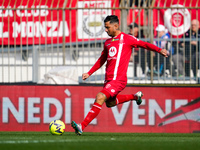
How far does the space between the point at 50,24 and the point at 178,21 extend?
2.99 m

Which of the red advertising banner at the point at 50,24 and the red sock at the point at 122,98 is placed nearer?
the red sock at the point at 122,98

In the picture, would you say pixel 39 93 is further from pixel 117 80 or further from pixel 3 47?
pixel 117 80

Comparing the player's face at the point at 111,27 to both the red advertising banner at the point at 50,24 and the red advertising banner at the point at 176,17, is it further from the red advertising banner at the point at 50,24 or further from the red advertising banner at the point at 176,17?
the red advertising banner at the point at 176,17

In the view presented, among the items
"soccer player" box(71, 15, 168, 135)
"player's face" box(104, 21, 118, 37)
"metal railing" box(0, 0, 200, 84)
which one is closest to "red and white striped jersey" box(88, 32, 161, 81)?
"soccer player" box(71, 15, 168, 135)

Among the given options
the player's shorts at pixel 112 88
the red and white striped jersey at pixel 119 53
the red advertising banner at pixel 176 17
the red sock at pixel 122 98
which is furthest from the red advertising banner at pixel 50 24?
the player's shorts at pixel 112 88

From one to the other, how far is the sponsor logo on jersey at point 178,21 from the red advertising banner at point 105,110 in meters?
1.37

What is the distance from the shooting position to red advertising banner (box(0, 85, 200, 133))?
11000 mm

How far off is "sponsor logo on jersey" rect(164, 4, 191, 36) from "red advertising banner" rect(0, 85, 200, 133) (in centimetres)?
137

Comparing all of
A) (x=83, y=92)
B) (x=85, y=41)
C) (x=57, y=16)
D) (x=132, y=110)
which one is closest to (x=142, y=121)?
(x=132, y=110)

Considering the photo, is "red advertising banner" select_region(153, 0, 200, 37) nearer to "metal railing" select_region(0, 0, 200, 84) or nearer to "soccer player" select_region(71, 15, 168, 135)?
"metal railing" select_region(0, 0, 200, 84)

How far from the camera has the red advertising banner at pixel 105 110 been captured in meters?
11.0

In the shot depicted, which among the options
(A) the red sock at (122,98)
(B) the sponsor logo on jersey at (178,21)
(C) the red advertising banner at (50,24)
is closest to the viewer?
(A) the red sock at (122,98)

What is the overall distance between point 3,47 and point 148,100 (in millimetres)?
3640

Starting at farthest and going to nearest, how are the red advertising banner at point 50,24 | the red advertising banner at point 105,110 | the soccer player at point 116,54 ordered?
the red advertising banner at point 50,24
the red advertising banner at point 105,110
the soccer player at point 116,54
